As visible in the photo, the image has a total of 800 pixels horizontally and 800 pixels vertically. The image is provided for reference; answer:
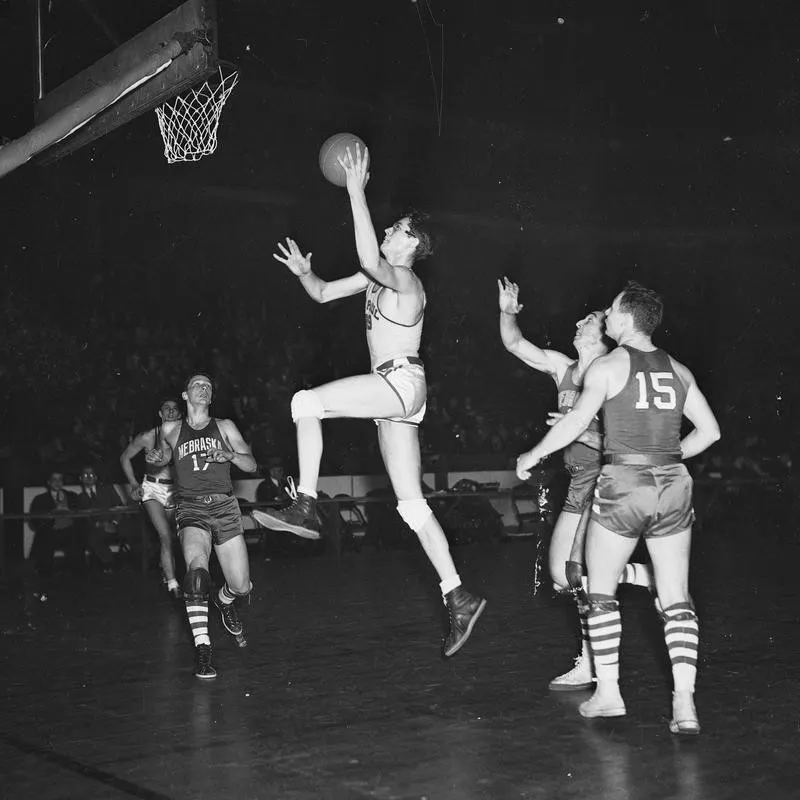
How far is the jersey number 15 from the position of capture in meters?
5.00

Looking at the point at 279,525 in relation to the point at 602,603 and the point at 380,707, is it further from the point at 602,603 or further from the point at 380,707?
the point at 602,603

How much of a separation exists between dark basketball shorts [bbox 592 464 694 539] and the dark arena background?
38.5 inches

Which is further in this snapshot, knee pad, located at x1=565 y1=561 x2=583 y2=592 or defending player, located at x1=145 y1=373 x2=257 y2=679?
defending player, located at x1=145 y1=373 x2=257 y2=679


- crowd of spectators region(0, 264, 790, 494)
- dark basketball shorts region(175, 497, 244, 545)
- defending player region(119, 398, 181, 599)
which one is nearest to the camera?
dark basketball shorts region(175, 497, 244, 545)

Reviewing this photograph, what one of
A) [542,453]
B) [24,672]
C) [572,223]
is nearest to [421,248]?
[542,453]

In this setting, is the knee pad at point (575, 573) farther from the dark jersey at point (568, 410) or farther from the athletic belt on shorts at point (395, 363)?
the athletic belt on shorts at point (395, 363)

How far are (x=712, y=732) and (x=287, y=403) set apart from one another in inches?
502

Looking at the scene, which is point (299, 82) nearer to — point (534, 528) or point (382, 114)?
point (382, 114)

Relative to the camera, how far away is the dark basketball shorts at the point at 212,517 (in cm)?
712

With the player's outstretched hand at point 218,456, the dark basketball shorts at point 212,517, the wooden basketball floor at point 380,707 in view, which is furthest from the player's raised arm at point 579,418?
the dark basketball shorts at point 212,517

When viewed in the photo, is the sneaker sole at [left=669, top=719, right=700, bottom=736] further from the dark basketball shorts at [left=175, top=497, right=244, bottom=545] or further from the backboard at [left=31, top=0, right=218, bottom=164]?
the backboard at [left=31, top=0, right=218, bottom=164]

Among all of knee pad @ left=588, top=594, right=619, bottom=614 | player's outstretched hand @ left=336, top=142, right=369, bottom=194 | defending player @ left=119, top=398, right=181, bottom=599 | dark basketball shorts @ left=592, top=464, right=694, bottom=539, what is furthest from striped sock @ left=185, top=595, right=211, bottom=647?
defending player @ left=119, top=398, right=181, bottom=599

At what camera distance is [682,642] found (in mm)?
4934

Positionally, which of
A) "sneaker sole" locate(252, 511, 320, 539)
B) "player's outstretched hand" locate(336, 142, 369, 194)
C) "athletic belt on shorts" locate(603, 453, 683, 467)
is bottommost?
"sneaker sole" locate(252, 511, 320, 539)
